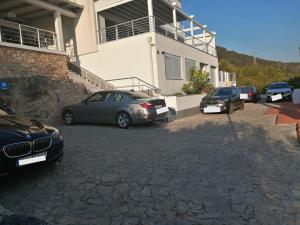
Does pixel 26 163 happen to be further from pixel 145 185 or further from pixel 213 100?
pixel 213 100

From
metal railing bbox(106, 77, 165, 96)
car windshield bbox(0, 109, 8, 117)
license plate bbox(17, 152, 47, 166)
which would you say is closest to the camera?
license plate bbox(17, 152, 47, 166)

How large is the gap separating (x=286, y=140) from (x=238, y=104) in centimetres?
886

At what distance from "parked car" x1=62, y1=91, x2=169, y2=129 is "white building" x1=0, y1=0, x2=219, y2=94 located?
4.60 meters

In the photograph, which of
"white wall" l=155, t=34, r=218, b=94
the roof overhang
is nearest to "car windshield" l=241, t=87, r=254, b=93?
"white wall" l=155, t=34, r=218, b=94

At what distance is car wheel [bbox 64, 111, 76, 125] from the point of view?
12.0 meters

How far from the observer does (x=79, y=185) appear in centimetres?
457

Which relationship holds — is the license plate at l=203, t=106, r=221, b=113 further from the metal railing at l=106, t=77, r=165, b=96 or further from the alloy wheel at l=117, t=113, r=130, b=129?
the alloy wheel at l=117, t=113, r=130, b=129

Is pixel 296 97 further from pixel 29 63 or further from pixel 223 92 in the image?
pixel 29 63

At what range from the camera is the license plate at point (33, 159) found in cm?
428

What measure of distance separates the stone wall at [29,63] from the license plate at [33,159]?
8.03 metres

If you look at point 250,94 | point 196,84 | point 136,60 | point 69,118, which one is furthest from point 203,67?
point 69,118

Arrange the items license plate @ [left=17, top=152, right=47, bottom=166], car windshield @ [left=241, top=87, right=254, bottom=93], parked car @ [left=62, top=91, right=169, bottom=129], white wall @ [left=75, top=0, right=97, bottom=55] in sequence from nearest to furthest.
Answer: license plate @ [left=17, top=152, right=47, bottom=166]
parked car @ [left=62, top=91, right=169, bottom=129]
white wall @ [left=75, top=0, right=97, bottom=55]
car windshield @ [left=241, top=87, right=254, bottom=93]

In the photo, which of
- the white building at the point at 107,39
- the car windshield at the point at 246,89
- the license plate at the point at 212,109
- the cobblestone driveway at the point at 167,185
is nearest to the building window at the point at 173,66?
the white building at the point at 107,39

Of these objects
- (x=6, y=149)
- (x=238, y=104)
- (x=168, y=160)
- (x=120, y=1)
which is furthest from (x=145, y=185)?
(x=120, y=1)
